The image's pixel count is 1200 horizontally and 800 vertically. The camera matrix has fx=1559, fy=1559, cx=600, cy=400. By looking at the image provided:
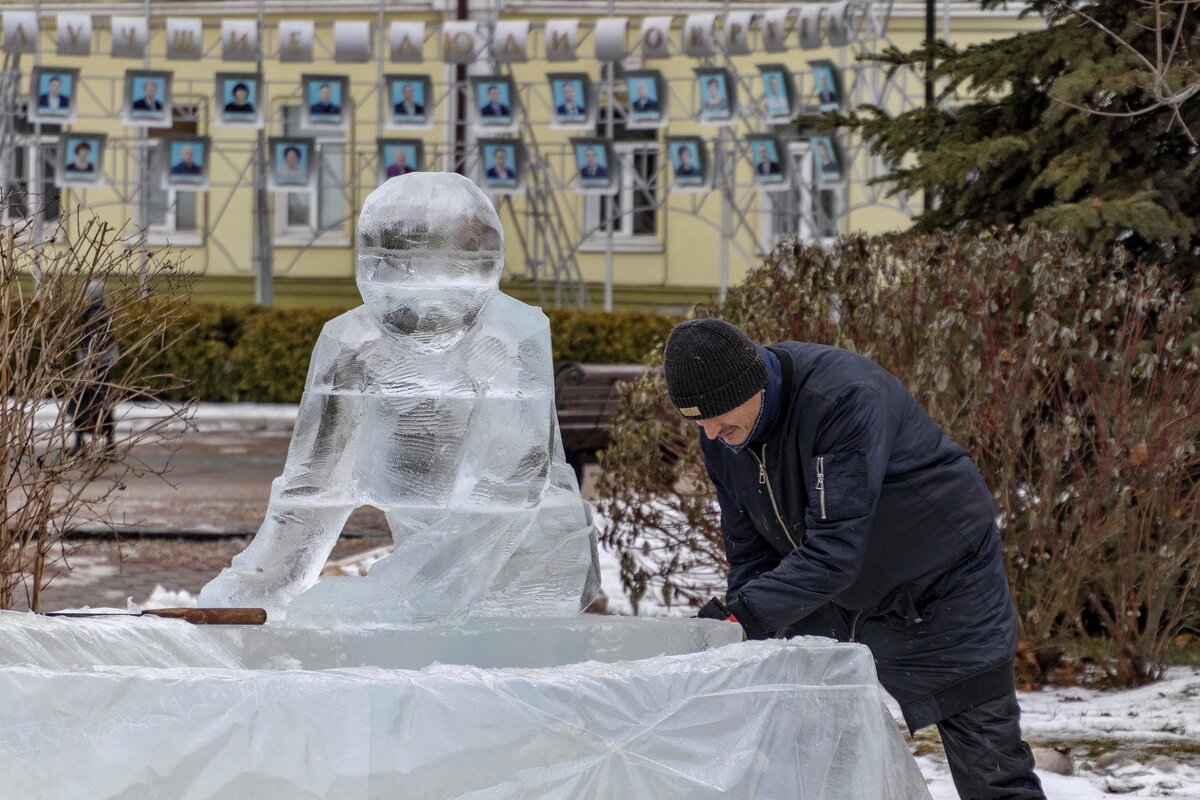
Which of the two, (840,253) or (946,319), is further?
(840,253)

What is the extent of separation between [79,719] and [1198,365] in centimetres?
436

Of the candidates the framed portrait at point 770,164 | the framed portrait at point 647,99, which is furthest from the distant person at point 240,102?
the framed portrait at point 770,164

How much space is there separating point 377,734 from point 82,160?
56.3 ft

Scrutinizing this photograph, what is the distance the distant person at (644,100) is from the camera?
17641 mm

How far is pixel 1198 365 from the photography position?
5.63 meters

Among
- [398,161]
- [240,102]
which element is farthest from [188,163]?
[398,161]

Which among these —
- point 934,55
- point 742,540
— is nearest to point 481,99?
point 934,55

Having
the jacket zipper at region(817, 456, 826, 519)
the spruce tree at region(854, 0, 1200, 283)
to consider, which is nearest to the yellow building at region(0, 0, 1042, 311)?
the spruce tree at region(854, 0, 1200, 283)

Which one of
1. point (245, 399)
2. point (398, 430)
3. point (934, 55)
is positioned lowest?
point (245, 399)

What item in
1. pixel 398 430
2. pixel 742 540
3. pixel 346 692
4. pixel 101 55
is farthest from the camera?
pixel 101 55

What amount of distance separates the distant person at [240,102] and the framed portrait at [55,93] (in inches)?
73.4

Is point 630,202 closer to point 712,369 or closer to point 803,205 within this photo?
point 803,205

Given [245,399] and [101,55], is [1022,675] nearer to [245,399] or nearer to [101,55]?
[245,399]

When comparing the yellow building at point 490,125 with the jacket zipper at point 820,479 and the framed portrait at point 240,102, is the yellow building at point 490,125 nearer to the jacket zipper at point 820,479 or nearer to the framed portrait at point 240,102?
the framed portrait at point 240,102
